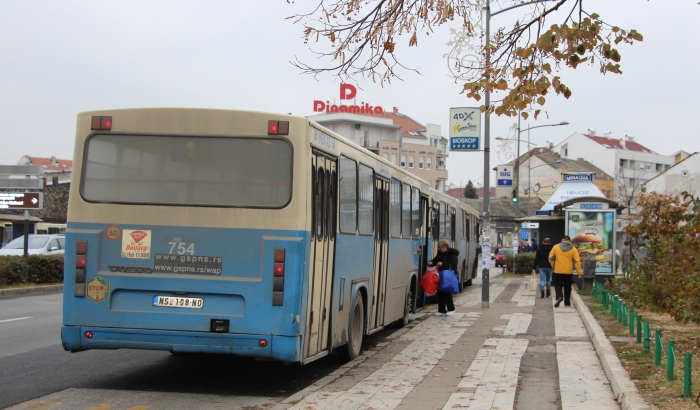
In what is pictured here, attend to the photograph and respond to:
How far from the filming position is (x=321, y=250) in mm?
9453

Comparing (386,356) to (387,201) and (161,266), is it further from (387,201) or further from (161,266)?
(161,266)

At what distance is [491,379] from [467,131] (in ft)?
41.3

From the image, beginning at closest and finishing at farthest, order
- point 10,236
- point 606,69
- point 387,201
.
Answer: point 606,69, point 387,201, point 10,236

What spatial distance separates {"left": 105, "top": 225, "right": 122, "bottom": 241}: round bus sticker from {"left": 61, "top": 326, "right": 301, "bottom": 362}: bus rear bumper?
3.14 feet

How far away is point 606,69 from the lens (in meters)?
10.4

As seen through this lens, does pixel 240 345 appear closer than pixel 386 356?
Yes

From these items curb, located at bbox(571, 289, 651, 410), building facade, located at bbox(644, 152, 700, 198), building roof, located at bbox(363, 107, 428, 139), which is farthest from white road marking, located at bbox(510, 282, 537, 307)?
building roof, located at bbox(363, 107, 428, 139)

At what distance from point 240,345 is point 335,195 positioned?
2.39 metres

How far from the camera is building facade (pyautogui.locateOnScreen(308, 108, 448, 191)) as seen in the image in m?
115

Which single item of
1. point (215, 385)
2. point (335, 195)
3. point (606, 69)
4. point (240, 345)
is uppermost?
point (606, 69)

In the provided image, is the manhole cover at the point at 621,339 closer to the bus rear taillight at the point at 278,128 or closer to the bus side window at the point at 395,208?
the bus side window at the point at 395,208

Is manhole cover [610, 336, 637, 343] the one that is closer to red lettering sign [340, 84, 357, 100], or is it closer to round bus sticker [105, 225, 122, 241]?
round bus sticker [105, 225, 122, 241]

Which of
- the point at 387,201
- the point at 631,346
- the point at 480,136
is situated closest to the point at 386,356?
the point at 387,201

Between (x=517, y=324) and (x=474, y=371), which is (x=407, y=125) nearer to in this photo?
(x=517, y=324)
